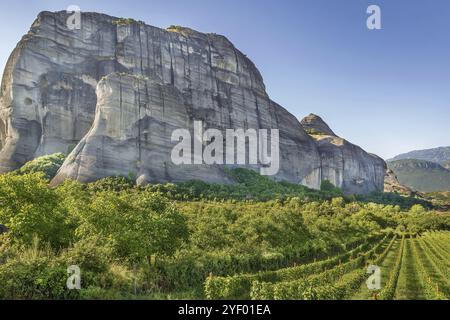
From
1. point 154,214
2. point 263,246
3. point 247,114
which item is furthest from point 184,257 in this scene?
point 247,114

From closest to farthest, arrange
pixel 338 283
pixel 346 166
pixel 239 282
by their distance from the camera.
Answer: pixel 239 282
pixel 338 283
pixel 346 166

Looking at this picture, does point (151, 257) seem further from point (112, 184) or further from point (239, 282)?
point (112, 184)

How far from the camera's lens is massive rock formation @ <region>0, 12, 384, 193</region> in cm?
8744

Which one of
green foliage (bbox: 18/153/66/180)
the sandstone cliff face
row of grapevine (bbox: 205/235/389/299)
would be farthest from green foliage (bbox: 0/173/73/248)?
the sandstone cliff face

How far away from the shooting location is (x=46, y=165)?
8338cm

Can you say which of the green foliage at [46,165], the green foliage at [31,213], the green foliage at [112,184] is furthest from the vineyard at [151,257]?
the green foliage at [46,165]

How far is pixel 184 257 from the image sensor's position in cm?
2838

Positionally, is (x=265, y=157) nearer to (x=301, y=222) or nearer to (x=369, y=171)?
(x=369, y=171)

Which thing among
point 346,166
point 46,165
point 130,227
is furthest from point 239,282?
point 346,166

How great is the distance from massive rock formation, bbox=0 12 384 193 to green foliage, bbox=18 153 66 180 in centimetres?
533

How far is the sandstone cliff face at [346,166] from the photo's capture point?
147000 mm

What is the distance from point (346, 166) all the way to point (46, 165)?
113 metres

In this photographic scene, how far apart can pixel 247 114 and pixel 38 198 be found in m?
110

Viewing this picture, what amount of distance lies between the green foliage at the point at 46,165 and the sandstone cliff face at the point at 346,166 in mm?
96391
